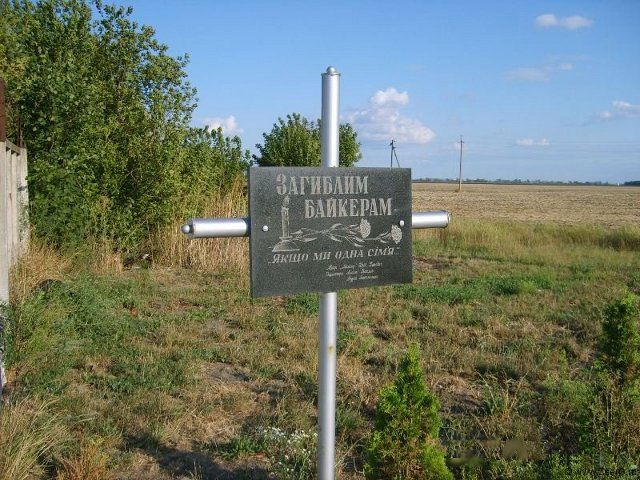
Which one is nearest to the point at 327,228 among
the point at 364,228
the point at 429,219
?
the point at 364,228

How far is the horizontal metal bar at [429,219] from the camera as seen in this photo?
3133 mm

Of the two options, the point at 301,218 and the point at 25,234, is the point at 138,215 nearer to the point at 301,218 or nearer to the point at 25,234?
the point at 25,234

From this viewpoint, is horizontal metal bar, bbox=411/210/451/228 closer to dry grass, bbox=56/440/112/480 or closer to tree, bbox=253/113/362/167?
dry grass, bbox=56/440/112/480

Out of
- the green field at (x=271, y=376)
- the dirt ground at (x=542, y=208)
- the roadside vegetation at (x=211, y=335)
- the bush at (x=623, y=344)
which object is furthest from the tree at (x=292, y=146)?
the dirt ground at (x=542, y=208)

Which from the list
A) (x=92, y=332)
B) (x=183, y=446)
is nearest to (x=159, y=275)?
(x=92, y=332)

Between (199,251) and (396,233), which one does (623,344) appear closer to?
(396,233)

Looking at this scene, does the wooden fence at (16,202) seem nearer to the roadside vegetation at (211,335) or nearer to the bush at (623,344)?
the roadside vegetation at (211,335)

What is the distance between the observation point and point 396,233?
296cm

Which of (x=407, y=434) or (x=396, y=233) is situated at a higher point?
(x=396, y=233)

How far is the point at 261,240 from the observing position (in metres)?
2.59

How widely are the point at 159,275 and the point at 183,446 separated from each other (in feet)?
21.2

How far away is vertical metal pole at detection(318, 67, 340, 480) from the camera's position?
111 inches

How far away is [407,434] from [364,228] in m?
1.11

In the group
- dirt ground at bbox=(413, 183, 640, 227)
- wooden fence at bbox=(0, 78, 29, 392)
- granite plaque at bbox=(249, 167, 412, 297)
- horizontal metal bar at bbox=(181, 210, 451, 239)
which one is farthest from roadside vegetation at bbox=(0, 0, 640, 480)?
dirt ground at bbox=(413, 183, 640, 227)
